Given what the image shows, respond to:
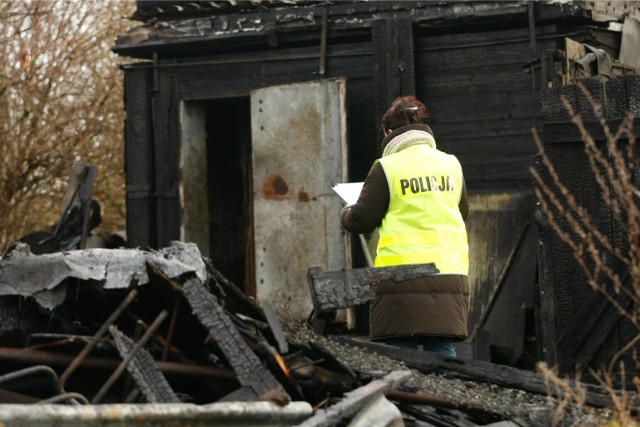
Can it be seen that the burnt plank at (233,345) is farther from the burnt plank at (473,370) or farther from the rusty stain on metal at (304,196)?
the rusty stain on metal at (304,196)

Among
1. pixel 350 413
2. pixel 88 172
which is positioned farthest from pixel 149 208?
pixel 350 413

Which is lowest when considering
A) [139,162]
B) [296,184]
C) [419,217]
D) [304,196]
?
[419,217]

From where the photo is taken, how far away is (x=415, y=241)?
5996 millimetres

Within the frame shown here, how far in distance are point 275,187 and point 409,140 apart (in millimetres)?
5007

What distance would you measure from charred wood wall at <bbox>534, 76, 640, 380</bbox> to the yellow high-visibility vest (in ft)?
5.36

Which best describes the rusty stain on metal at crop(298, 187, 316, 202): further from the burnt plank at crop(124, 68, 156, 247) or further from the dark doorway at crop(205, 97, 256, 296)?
the burnt plank at crop(124, 68, 156, 247)

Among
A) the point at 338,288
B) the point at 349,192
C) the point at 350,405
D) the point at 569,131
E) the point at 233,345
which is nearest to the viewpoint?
the point at 350,405

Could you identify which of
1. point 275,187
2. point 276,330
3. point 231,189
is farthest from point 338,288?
point 231,189

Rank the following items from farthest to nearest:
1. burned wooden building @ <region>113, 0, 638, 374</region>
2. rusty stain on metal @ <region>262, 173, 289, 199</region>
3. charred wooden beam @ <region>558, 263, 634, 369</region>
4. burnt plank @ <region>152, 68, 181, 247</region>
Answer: burnt plank @ <region>152, 68, 181, 247</region> → rusty stain on metal @ <region>262, 173, 289, 199</region> → burned wooden building @ <region>113, 0, 638, 374</region> → charred wooden beam @ <region>558, 263, 634, 369</region>

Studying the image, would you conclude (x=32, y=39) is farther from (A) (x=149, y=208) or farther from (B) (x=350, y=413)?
(B) (x=350, y=413)

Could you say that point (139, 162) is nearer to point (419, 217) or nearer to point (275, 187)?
point (275, 187)

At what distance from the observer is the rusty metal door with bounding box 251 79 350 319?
1078cm

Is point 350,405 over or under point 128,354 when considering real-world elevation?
under

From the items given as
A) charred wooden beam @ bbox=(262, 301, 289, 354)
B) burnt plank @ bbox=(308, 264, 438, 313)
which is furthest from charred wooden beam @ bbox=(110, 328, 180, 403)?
burnt plank @ bbox=(308, 264, 438, 313)
